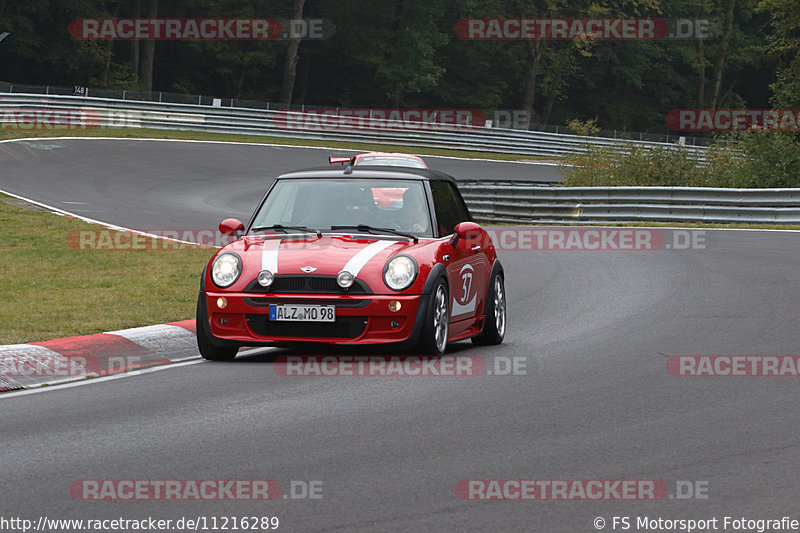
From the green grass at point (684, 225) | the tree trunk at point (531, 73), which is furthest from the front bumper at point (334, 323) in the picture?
the tree trunk at point (531, 73)

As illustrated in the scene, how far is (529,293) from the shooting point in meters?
14.7

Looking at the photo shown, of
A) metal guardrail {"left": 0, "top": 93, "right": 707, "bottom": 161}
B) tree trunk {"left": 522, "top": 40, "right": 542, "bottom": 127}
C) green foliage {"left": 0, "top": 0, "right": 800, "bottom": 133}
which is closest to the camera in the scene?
metal guardrail {"left": 0, "top": 93, "right": 707, "bottom": 161}

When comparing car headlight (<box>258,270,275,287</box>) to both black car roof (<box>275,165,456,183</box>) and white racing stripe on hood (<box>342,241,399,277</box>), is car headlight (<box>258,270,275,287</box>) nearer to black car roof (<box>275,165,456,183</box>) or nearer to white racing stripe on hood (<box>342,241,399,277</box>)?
white racing stripe on hood (<box>342,241,399,277</box>)

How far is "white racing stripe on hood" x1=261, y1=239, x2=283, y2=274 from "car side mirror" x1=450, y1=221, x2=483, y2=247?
1509mm

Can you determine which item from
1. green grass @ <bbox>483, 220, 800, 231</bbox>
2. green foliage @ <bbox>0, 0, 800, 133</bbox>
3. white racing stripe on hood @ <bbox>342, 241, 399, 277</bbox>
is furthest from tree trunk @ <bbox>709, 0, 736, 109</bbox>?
white racing stripe on hood @ <bbox>342, 241, 399, 277</bbox>

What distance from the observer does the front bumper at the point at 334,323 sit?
9.26 m

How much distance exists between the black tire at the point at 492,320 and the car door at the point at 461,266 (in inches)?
2.4

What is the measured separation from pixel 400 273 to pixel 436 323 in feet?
1.76

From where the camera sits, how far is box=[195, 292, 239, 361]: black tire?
375 inches

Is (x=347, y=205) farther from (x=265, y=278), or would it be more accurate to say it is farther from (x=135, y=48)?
(x=135, y=48)

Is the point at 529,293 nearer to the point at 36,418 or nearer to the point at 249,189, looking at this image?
the point at 36,418

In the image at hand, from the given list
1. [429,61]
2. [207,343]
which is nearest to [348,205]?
[207,343]

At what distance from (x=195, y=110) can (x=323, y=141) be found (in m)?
5.48

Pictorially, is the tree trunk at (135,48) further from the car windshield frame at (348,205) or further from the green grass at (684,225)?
the car windshield frame at (348,205)
